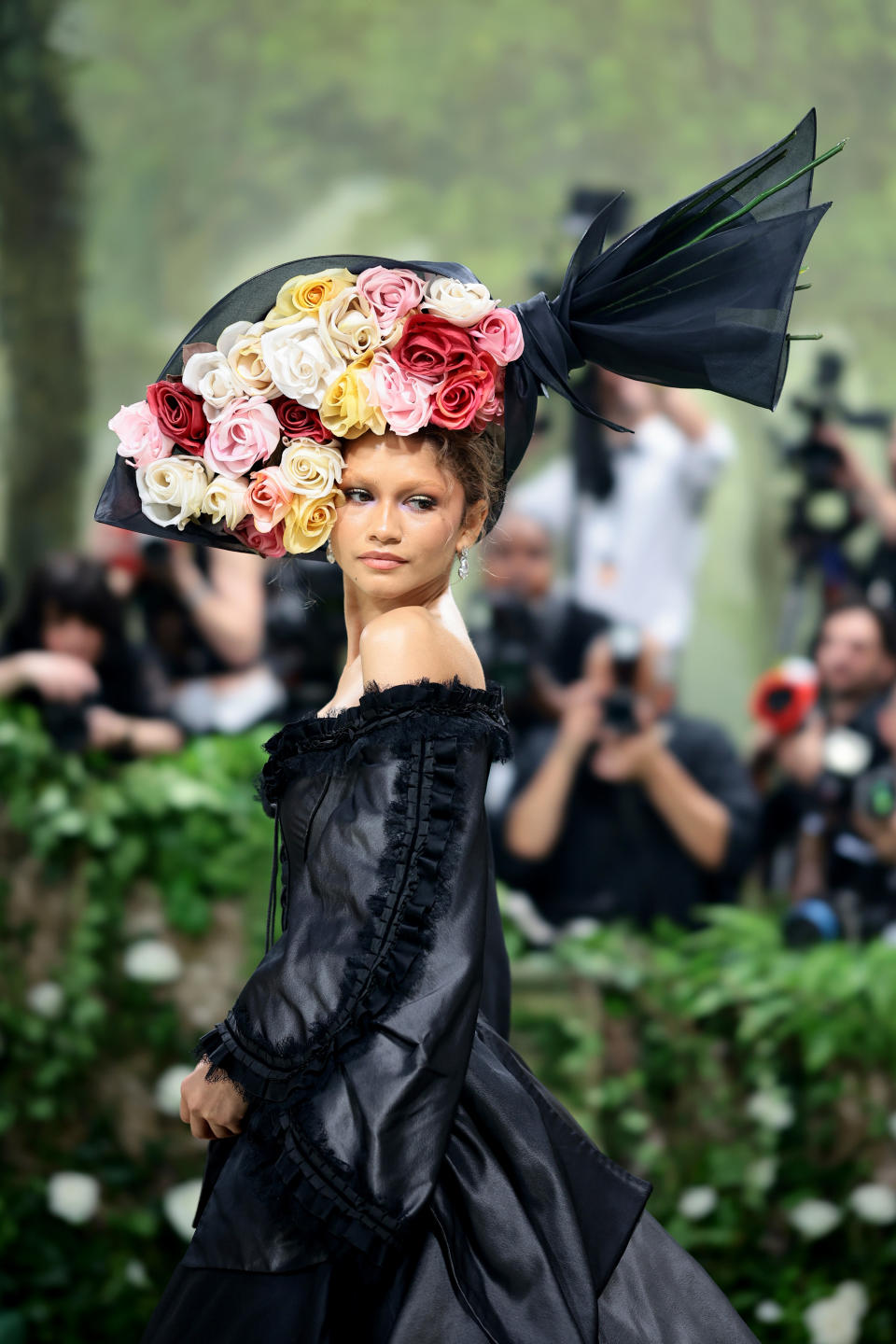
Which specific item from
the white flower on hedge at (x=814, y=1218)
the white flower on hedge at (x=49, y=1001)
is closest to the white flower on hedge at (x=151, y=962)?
the white flower on hedge at (x=49, y=1001)

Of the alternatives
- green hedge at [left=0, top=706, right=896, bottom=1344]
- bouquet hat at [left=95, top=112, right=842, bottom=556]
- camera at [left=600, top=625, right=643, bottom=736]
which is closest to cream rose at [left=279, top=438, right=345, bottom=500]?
bouquet hat at [left=95, top=112, right=842, bottom=556]

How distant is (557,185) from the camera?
549cm

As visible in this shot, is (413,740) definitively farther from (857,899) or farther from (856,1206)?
(857,899)

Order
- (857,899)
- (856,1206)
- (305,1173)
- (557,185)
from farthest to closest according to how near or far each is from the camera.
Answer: (557,185) < (857,899) < (856,1206) < (305,1173)

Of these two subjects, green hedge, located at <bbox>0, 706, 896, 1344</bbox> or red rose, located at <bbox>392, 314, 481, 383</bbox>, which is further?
green hedge, located at <bbox>0, 706, 896, 1344</bbox>

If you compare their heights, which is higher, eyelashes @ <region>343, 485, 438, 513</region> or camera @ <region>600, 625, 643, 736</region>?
eyelashes @ <region>343, 485, 438, 513</region>

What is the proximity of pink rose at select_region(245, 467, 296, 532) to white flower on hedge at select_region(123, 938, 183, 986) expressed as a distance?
6.22 feet

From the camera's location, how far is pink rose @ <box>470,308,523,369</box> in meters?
1.48

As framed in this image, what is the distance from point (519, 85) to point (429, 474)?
15.0 feet

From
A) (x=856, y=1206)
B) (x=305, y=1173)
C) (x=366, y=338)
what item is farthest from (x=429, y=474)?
(x=856, y=1206)

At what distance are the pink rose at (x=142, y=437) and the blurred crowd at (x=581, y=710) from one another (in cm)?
225

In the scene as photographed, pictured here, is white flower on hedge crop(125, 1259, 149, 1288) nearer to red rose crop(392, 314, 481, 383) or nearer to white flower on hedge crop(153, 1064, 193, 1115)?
white flower on hedge crop(153, 1064, 193, 1115)

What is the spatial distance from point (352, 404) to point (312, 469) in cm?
8

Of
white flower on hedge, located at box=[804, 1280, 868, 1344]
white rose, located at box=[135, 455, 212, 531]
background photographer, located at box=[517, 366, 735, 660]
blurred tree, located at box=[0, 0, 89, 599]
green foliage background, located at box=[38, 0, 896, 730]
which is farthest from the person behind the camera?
green foliage background, located at box=[38, 0, 896, 730]
